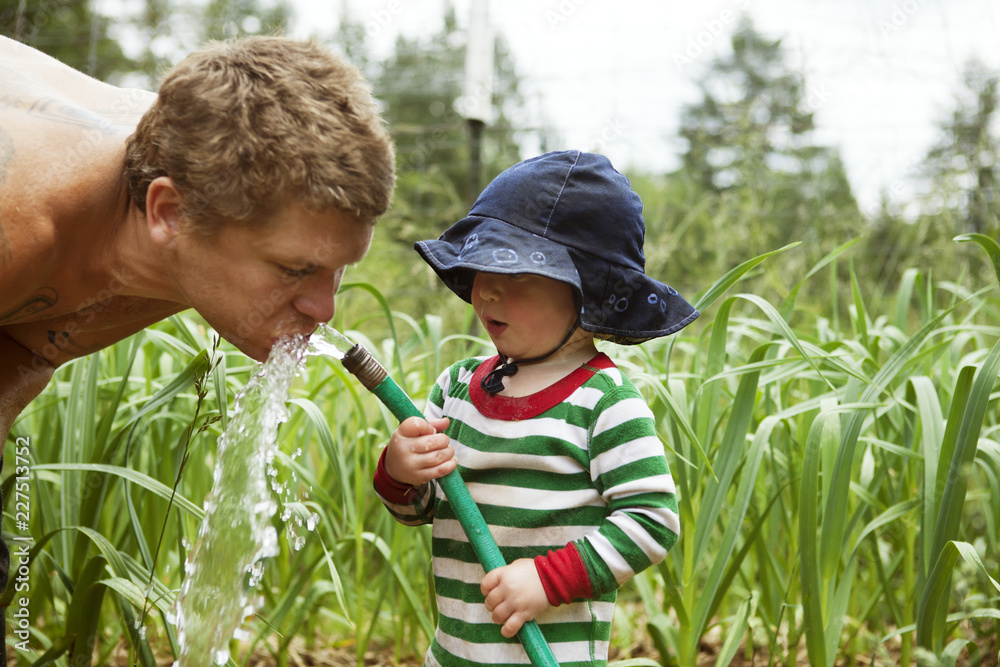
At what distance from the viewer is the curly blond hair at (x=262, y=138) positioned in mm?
1062

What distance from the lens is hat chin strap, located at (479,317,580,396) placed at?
1.10m

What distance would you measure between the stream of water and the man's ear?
224 mm

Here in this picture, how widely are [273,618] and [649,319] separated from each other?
1.02 metres

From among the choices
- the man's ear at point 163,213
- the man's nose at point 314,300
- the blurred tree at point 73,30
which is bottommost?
the man's nose at point 314,300

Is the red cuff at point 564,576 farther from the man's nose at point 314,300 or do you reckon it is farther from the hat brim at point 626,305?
the man's nose at point 314,300

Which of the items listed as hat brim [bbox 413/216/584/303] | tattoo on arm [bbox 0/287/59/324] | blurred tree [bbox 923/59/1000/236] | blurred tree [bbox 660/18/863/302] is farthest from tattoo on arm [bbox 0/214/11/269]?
blurred tree [bbox 923/59/1000/236]

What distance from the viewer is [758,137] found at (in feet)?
12.6

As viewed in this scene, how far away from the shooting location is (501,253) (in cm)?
105

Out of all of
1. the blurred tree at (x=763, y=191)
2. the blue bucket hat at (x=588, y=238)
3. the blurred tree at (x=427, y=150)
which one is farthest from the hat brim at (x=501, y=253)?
the blurred tree at (x=763, y=191)

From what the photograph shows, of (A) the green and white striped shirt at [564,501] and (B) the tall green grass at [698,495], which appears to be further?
(B) the tall green grass at [698,495]

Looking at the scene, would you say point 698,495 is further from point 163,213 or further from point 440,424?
point 163,213

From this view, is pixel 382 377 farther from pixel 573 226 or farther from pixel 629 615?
pixel 629 615

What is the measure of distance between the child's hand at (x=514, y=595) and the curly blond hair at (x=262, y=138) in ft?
1.77

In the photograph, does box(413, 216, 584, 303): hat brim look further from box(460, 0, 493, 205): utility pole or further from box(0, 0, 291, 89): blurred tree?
box(0, 0, 291, 89): blurred tree
